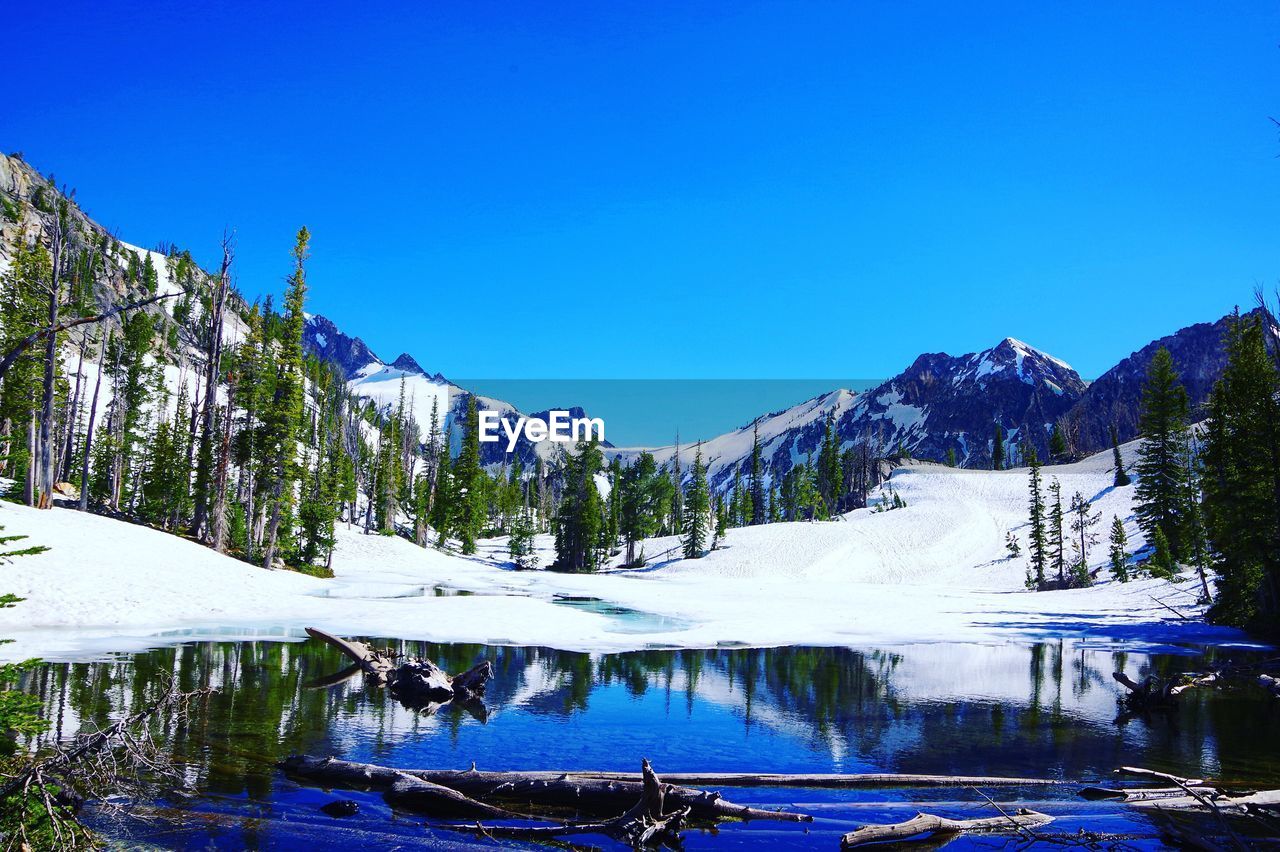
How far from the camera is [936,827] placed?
9.68 m

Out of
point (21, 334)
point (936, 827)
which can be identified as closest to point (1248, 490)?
point (936, 827)

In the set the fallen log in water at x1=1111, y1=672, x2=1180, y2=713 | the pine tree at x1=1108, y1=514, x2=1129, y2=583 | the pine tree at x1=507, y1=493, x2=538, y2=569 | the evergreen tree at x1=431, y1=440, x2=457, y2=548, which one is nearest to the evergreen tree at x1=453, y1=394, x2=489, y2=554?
the evergreen tree at x1=431, y1=440, x2=457, y2=548

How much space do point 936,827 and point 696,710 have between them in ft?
25.6

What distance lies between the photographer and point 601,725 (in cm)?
1515

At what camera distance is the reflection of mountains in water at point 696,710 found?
43.5 ft

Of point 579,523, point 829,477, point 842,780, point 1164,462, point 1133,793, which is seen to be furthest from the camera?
point 829,477

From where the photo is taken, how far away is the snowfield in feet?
81.1

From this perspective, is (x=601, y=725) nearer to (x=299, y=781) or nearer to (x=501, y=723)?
(x=501, y=723)

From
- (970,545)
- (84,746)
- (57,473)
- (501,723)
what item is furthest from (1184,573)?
(57,473)

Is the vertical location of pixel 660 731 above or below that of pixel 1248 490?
below

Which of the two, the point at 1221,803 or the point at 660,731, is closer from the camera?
→ the point at 1221,803

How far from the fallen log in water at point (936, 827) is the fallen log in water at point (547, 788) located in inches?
41.4

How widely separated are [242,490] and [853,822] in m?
54.8

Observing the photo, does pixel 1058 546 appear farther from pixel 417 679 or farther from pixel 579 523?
pixel 417 679
